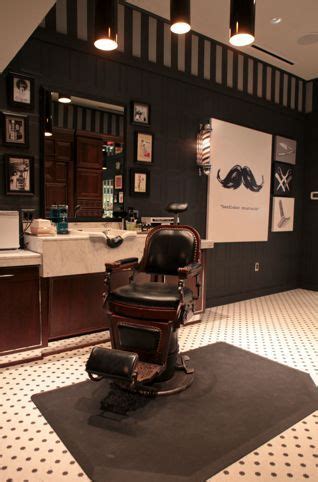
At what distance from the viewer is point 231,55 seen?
4.65m

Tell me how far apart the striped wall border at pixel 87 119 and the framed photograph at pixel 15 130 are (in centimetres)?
29

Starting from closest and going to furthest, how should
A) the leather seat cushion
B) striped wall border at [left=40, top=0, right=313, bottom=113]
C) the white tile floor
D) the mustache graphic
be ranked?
the white tile floor < the leather seat cushion < striped wall border at [left=40, top=0, right=313, bottom=113] < the mustache graphic

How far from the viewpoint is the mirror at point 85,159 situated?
3.26 meters

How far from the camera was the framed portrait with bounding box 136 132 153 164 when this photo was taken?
382 centimetres

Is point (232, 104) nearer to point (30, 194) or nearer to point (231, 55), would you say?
point (231, 55)

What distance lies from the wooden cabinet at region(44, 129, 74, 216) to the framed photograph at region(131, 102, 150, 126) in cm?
77

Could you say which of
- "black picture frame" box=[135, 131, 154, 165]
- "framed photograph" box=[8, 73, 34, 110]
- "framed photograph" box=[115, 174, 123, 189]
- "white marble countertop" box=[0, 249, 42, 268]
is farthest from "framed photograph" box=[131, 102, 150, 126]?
"white marble countertop" box=[0, 249, 42, 268]

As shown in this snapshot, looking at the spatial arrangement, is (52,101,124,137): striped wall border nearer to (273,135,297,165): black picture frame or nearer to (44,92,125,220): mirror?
(44,92,125,220): mirror

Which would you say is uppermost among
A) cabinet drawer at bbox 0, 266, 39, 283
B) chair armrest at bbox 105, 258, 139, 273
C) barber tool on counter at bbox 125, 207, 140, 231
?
barber tool on counter at bbox 125, 207, 140, 231

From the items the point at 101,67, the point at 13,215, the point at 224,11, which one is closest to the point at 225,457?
the point at 13,215

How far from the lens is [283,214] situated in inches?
221

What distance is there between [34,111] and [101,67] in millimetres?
868

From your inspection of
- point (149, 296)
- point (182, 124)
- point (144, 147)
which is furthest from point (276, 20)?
point (149, 296)

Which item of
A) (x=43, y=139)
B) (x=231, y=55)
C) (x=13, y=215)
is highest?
(x=231, y=55)
